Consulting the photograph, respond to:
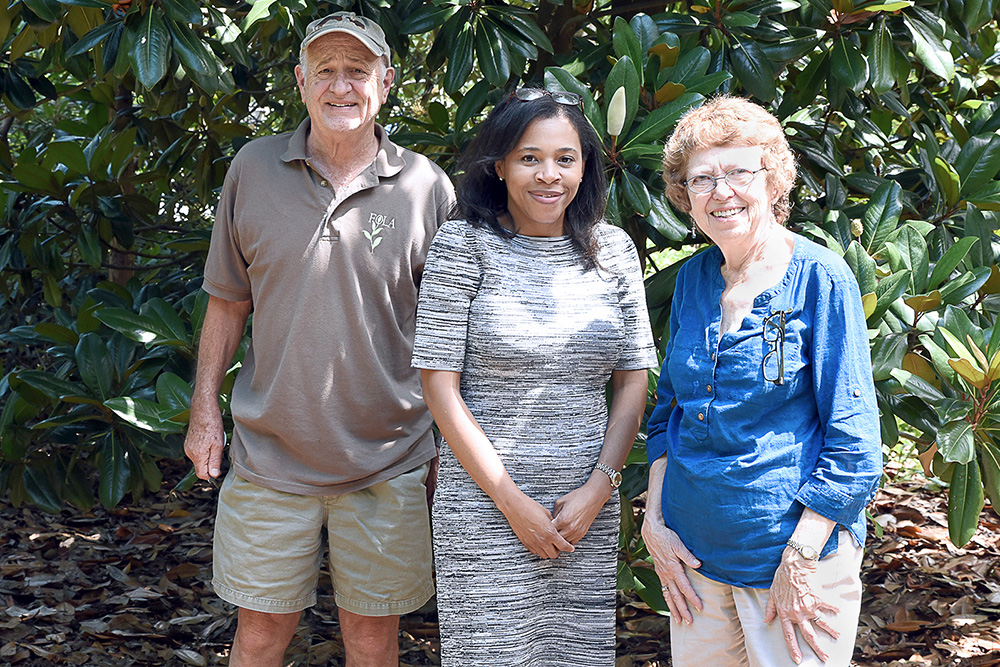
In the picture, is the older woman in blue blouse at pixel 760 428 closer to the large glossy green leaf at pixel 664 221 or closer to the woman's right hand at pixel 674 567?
the woman's right hand at pixel 674 567

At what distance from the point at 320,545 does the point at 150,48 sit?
4.65 feet

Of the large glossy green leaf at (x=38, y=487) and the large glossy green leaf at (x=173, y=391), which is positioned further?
the large glossy green leaf at (x=38, y=487)

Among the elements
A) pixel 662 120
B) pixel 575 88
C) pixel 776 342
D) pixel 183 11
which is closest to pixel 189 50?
pixel 183 11

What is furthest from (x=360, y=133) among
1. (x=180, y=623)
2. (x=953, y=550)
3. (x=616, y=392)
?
(x=953, y=550)

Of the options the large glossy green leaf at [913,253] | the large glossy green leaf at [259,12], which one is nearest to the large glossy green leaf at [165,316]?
the large glossy green leaf at [259,12]

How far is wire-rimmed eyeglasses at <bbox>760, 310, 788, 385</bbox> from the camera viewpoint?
185 cm

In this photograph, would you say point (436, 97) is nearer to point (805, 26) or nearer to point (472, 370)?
point (805, 26)

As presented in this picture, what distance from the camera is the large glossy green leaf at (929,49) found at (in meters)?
2.79

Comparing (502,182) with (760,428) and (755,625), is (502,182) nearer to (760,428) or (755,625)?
(760,428)

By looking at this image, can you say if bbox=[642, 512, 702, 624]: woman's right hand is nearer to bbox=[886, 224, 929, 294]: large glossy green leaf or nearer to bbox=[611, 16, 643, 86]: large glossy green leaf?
bbox=[886, 224, 929, 294]: large glossy green leaf

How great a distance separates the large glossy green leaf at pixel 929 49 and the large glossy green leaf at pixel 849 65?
147 mm

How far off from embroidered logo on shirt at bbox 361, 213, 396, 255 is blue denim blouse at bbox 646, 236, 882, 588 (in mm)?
849

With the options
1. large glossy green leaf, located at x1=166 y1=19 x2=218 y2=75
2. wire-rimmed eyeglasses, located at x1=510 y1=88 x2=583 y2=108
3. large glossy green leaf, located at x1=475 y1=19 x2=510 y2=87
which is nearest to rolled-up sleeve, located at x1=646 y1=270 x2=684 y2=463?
wire-rimmed eyeglasses, located at x1=510 y1=88 x2=583 y2=108

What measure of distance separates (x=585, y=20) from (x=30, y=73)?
215 cm
